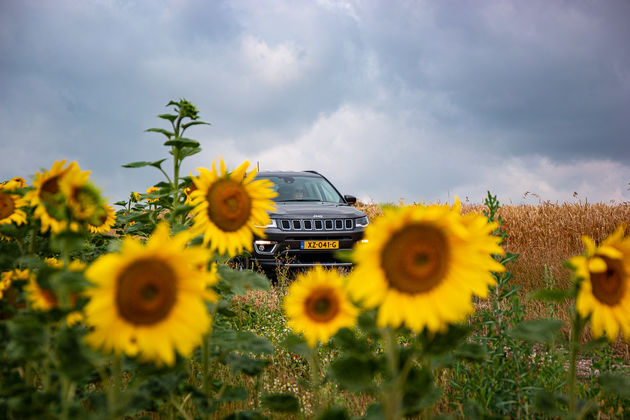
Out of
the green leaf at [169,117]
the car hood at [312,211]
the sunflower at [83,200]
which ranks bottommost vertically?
the sunflower at [83,200]

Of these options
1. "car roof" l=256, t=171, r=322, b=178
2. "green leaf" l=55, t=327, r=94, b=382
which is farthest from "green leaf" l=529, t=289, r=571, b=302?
"car roof" l=256, t=171, r=322, b=178

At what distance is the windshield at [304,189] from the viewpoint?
357 inches

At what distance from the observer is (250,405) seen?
2768mm

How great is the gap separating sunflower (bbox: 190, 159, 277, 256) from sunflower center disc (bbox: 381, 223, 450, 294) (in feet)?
2.41

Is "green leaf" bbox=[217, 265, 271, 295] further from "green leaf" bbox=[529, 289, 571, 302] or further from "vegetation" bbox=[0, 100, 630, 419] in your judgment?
"green leaf" bbox=[529, 289, 571, 302]

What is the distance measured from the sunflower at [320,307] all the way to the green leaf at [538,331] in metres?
0.58

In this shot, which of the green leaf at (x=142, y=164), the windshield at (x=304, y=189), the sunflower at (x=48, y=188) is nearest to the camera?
the sunflower at (x=48, y=188)

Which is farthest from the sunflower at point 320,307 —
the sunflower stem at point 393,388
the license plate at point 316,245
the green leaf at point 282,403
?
the license plate at point 316,245

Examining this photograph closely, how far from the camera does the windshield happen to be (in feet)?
29.7

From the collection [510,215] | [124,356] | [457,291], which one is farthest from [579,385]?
[510,215]

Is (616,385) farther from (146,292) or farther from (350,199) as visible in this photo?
(350,199)

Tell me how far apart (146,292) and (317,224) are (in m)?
6.65

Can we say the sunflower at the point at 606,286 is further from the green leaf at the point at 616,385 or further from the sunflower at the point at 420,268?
the sunflower at the point at 420,268

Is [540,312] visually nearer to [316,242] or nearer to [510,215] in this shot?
[316,242]
